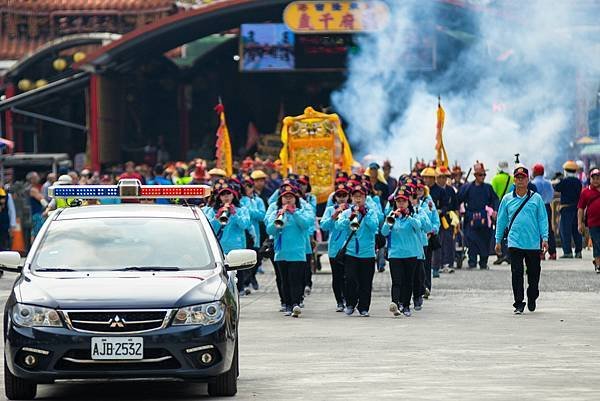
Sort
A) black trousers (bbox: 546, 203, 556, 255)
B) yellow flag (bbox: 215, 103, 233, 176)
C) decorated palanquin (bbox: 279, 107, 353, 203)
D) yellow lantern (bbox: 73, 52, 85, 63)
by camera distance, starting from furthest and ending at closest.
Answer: yellow lantern (bbox: 73, 52, 85, 63) → yellow flag (bbox: 215, 103, 233, 176) → decorated palanquin (bbox: 279, 107, 353, 203) → black trousers (bbox: 546, 203, 556, 255)

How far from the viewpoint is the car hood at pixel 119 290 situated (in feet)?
37.7

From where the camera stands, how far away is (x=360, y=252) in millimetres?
19078

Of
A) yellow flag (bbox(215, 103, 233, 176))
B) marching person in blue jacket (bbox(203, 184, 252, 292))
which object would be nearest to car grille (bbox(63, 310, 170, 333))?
marching person in blue jacket (bbox(203, 184, 252, 292))

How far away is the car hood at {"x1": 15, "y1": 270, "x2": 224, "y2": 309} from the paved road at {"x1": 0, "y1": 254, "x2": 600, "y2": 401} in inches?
32.7

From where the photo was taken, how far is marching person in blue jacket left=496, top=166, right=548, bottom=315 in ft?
62.6

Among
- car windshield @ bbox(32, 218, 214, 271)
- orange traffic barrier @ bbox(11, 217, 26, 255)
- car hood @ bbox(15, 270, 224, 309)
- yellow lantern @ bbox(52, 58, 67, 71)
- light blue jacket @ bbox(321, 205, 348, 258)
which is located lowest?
orange traffic barrier @ bbox(11, 217, 26, 255)

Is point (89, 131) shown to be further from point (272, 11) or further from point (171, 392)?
point (171, 392)

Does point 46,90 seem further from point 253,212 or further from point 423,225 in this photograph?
point 423,225

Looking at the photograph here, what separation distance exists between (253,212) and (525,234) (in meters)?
4.90

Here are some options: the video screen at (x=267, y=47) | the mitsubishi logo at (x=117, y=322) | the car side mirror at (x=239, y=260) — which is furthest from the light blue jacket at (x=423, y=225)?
the video screen at (x=267, y=47)

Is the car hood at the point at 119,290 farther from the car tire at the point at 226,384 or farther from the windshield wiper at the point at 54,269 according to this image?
the car tire at the point at 226,384

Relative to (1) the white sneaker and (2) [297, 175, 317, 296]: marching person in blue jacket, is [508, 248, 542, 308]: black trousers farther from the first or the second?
(2) [297, 175, 317, 296]: marching person in blue jacket

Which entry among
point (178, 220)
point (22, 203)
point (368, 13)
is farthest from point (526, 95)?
point (178, 220)

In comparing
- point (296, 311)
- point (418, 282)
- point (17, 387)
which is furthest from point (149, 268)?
point (418, 282)
